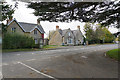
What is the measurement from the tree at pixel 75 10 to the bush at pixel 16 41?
13189 millimetres

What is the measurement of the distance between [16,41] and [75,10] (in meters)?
15.7

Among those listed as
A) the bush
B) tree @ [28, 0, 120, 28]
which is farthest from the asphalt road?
the bush

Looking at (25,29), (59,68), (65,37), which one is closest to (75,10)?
(59,68)

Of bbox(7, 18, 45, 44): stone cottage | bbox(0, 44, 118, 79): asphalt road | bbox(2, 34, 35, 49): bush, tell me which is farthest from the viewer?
bbox(7, 18, 45, 44): stone cottage

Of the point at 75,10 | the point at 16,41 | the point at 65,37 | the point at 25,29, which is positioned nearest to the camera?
the point at 75,10

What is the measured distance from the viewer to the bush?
58.6ft

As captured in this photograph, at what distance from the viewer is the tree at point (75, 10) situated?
239 inches

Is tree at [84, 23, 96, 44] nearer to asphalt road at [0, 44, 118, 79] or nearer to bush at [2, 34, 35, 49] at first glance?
bush at [2, 34, 35, 49]

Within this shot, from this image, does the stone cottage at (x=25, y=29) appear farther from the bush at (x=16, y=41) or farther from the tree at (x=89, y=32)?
the tree at (x=89, y=32)

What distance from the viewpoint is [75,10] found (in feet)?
23.7

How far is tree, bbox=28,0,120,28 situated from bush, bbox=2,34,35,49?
1319 cm

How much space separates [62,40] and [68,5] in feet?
108

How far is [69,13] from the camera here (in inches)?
296

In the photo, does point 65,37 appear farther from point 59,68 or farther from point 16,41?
point 59,68
